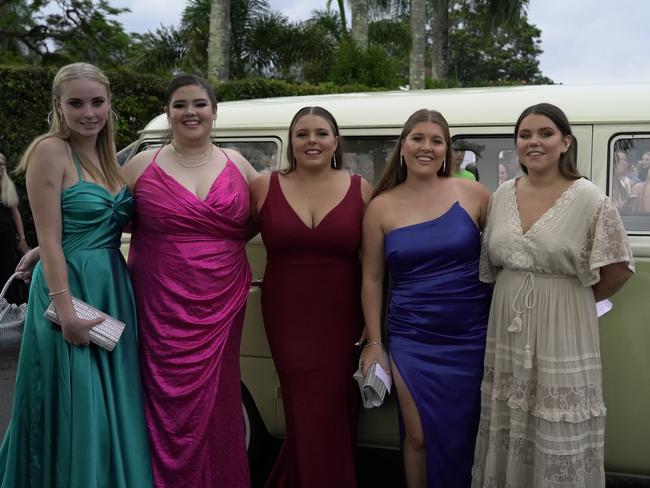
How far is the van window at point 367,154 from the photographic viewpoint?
3.63 metres

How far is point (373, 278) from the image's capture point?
3158 millimetres

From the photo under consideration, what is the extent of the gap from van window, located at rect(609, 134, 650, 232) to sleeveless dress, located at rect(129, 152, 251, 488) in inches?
75.3

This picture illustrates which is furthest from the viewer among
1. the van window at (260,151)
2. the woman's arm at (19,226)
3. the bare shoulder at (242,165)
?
the woman's arm at (19,226)

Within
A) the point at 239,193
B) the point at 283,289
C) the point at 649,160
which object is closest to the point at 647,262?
the point at 649,160

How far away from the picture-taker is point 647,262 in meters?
3.05

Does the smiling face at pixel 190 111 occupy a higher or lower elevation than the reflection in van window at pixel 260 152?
higher

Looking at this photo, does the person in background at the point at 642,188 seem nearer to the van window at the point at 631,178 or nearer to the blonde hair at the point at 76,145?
the van window at the point at 631,178

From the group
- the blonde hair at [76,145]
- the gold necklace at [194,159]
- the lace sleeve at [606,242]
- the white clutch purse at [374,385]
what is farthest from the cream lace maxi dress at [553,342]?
the blonde hair at [76,145]

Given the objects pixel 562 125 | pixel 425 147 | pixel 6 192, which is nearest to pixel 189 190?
pixel 425 147

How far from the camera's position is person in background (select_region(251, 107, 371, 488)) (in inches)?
125

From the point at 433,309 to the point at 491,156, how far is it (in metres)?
0.99

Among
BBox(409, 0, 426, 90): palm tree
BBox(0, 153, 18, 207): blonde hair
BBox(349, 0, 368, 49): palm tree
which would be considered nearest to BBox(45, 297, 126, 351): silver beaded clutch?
BBox(0, 153, 18, 207): blonde hair

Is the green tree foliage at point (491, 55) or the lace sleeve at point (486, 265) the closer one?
the lace sleeve at point (486, 265)

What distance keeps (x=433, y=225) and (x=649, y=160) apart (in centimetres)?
114
